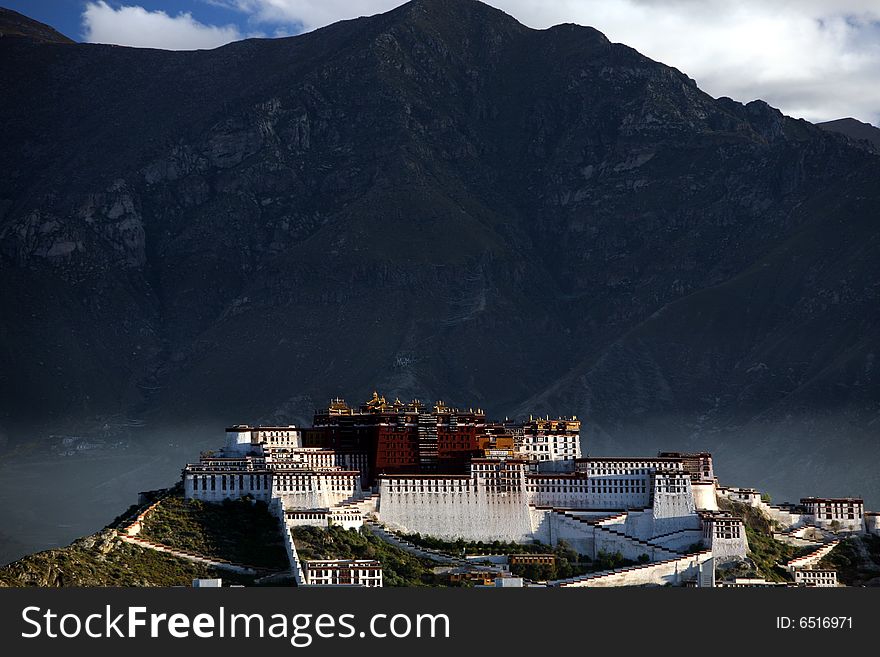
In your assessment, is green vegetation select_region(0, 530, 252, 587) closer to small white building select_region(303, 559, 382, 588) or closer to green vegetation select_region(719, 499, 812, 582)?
small white building select_region(303, 559, 382, 588)

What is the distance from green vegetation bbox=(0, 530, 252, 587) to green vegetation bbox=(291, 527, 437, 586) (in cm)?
763

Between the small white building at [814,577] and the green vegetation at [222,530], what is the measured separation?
41206mm

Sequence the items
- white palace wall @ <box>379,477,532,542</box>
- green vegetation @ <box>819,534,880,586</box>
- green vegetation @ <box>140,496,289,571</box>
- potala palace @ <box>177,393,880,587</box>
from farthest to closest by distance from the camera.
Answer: green vegetation @ <box>819,534,880,586</box>, white palace wall @ <box>379,477,532,542</box>, potala palace @ <box>177,393,880,587</box>, green vegetation @ <box>140,496,289,571</box>

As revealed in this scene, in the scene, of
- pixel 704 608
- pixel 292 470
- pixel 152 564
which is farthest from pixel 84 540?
pixel 704 608

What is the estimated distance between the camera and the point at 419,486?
19050cm

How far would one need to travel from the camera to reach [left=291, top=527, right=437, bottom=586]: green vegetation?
176 m

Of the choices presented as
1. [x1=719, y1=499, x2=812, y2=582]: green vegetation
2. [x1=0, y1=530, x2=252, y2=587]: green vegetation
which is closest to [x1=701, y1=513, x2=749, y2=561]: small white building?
[x1=719, y1=499, x2=812, y2=582]: green vegetation

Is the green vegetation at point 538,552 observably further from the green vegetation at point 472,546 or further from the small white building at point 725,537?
the small white building at point 725,537

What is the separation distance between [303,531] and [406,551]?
8.48 metres

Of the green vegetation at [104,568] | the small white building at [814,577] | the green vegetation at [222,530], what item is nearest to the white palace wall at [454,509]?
the green vegetation at [222,530]

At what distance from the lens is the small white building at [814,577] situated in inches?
7411

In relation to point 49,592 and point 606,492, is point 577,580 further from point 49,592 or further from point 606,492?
point 49,592

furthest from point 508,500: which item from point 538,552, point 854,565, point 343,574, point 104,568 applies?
point 104,568

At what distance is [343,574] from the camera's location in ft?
552
